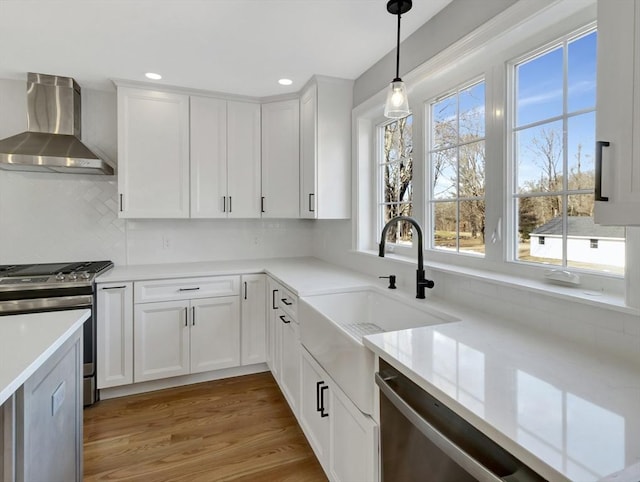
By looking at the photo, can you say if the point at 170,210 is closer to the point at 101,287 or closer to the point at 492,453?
the point at 101,287

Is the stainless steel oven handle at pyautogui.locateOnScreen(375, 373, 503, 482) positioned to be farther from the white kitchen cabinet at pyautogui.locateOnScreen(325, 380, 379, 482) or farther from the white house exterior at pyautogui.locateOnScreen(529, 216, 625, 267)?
the white house exterior at pyautogui.locateOnScreen(529, 216, 625, 267)

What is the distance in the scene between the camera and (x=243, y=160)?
299cm

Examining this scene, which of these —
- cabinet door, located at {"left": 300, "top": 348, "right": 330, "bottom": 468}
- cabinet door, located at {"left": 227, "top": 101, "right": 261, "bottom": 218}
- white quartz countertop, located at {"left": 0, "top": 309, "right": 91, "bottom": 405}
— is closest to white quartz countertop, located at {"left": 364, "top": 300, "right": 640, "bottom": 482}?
cabinet door, located at {"left": 300, "top": 348, "right": 330, "bottom": 468}

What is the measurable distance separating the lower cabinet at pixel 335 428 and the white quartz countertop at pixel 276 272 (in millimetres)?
448

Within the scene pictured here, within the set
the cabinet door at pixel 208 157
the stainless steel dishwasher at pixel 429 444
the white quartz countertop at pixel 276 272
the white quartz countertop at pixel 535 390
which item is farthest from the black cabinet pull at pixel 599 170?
the cabinet door at pixel 208 157

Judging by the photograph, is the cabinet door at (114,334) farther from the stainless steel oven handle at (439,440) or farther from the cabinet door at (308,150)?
the stainless steel oven handle at (439,440)

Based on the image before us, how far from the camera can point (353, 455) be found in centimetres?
131

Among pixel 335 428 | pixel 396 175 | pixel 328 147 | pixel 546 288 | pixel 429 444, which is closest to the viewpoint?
pixel 429 444

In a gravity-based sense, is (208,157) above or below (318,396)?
above

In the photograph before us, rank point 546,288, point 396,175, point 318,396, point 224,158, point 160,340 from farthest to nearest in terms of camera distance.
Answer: point 224,158 < point 160,340 < point 396,175 < point 318,396 < point 546,288

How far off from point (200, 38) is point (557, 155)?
1997mm

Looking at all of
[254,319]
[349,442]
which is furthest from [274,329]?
[349,442]

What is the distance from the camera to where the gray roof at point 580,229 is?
1191 millimetres

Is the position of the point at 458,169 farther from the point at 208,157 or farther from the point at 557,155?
the point at 208,157
